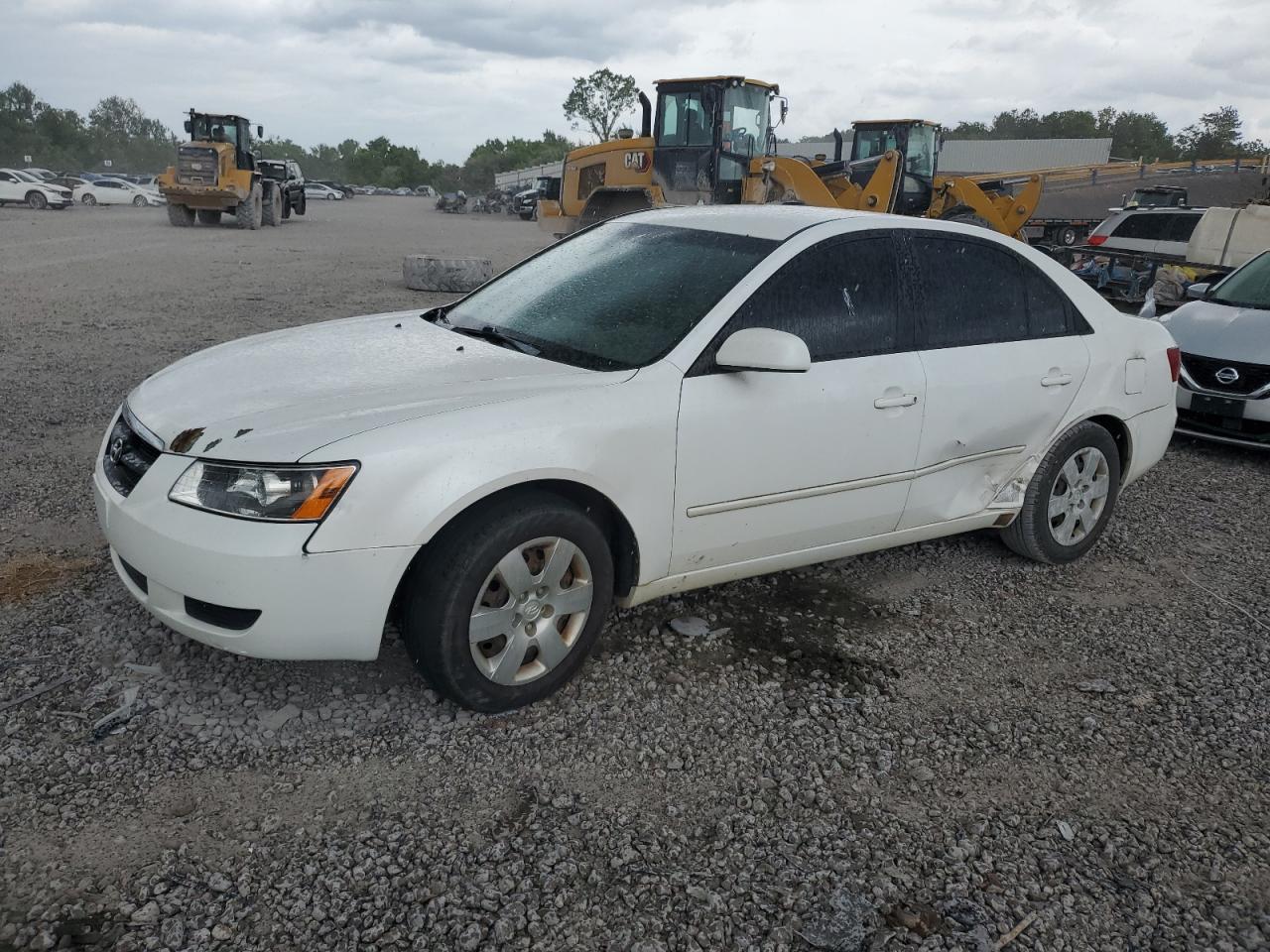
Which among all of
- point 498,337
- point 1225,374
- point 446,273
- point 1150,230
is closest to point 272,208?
point 446,273

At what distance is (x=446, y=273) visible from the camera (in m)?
13.3

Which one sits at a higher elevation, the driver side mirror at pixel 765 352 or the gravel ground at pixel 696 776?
the driver side mirror at pixel 765 352

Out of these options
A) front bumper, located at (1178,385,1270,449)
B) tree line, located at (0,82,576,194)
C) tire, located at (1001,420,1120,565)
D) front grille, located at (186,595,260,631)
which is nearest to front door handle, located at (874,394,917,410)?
tire, located at (1001,420,1120,565)

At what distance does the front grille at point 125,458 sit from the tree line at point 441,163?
193ft

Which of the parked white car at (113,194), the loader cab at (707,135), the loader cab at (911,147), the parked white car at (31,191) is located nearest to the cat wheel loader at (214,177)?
the parked white car at (31,191)

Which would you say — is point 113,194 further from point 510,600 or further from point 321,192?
point 510,600

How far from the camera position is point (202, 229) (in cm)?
2562

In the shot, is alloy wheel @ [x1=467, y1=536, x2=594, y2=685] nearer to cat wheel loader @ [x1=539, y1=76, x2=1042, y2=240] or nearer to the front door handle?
the front door handle

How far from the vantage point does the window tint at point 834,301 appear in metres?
3.49

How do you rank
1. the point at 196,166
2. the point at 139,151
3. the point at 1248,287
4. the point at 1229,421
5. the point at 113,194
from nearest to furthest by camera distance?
the point at 1229,421 < the point at 1248,287 < the point at 196,166 < the point at 113,194 < the point at 139,151

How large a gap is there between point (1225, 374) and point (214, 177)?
79.9 feet

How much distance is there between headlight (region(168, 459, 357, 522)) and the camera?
2701mm

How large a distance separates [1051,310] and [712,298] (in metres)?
1.80

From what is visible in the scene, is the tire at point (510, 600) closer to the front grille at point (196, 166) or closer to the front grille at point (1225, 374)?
the front grille at point (1225, 374)
